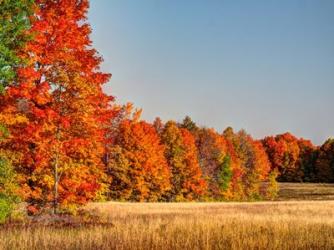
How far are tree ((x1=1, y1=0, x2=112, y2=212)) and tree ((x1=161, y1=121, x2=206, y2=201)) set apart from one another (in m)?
51.4

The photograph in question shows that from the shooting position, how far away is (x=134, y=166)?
65.8 metres

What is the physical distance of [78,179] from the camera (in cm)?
2291

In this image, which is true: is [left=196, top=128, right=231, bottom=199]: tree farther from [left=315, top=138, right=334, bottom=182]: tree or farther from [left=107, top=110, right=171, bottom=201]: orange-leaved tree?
[left=315, top=138, right=334, bottom=182]: tree

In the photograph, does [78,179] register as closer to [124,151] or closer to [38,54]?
[38,54]

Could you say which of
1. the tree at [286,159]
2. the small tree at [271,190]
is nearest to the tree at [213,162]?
the small tree at [271,190]

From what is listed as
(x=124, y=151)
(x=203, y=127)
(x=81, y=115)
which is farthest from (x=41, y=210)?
(x=203, y=127)

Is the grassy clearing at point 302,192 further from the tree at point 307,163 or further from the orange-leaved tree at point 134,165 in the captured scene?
the orange-leaved tree at point 134,165

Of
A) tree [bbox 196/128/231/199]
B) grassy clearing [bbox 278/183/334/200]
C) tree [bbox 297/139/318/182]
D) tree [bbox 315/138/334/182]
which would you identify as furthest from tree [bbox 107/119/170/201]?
tree [bbox 297/139/318/182]

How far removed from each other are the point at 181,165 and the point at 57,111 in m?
53.0

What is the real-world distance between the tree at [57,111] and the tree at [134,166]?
41553mm

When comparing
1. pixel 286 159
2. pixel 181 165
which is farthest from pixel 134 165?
pixel 286 159

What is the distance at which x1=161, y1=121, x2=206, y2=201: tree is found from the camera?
7488 centimetres

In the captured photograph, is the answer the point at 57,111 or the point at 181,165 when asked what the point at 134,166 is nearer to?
the point at 181,165

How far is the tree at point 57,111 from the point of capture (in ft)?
71.3
